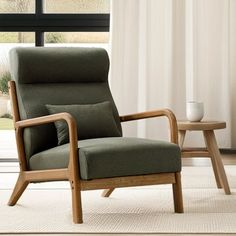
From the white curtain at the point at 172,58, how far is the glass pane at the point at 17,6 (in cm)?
88

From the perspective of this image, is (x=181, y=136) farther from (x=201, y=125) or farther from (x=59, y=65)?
(x=59, y=65)

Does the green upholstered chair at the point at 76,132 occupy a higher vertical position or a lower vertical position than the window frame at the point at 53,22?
lower

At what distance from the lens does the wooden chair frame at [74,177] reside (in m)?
2.84

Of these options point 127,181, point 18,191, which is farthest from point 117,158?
point 18,191

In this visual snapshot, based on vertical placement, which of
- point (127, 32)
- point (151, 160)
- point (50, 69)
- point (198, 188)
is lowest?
point (198, 188)


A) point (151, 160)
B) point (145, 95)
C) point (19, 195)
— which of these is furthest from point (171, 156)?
point (145, 95)

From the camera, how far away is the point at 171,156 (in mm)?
3035

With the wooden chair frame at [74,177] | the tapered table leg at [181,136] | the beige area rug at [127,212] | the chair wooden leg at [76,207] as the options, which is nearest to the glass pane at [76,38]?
the tapered table leg at [181,136]

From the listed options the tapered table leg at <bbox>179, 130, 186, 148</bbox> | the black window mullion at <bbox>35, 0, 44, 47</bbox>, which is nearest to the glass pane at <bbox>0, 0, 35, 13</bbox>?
the black window mullion at <bbox>35, 0, 44, 47</bbox>

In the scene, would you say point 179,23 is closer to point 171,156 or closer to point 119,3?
point 119,3

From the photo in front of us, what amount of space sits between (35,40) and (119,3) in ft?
2.88

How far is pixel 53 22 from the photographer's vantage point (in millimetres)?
5691

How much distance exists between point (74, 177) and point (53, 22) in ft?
10.2

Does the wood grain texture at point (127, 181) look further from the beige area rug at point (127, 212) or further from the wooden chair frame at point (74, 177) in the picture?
the beige area rug at point (127, 212)
